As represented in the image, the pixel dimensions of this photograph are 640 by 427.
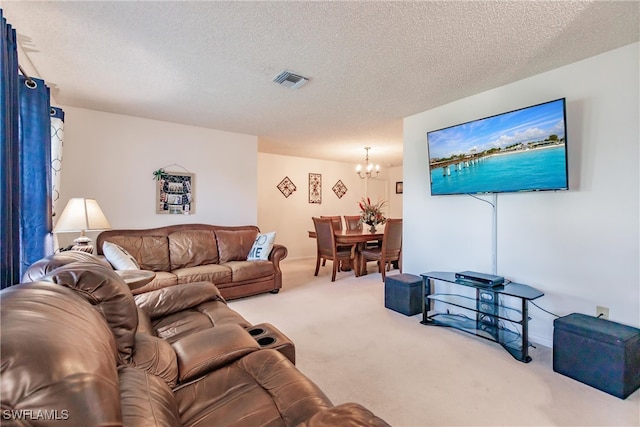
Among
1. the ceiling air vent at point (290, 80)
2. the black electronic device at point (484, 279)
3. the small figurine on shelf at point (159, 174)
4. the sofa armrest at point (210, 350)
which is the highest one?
the ceiling air vent at point (290, 80)

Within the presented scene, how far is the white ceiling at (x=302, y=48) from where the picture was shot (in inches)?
72.7

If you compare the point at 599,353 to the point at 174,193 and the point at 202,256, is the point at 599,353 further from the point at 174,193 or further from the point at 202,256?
the point at 174,193

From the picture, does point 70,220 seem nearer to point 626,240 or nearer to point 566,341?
point 566,341

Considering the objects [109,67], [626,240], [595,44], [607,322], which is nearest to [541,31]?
[595,44]

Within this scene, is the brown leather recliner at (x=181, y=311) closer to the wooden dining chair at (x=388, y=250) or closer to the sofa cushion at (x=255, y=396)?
the sofa cushion at (x=255, y=396)

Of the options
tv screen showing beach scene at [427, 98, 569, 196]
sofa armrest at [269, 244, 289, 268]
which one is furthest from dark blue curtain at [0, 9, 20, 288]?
tv screen showing beach scene at [427, 98, 569, 196]

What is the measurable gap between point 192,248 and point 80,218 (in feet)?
4.64

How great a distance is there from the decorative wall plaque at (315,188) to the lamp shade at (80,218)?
480cm

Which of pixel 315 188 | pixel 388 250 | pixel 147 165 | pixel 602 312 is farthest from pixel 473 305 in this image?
pixel 315 188

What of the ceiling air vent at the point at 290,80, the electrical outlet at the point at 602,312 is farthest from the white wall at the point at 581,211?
the ceiling air vent at the point at 290,80

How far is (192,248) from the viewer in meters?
4.06

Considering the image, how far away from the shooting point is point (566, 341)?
211 cm

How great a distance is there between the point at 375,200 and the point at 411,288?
17.6 ft

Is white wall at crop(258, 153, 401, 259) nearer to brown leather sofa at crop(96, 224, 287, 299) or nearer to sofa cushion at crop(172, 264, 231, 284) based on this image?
brown leather sofa at crop(96, 224, 287, 299)
